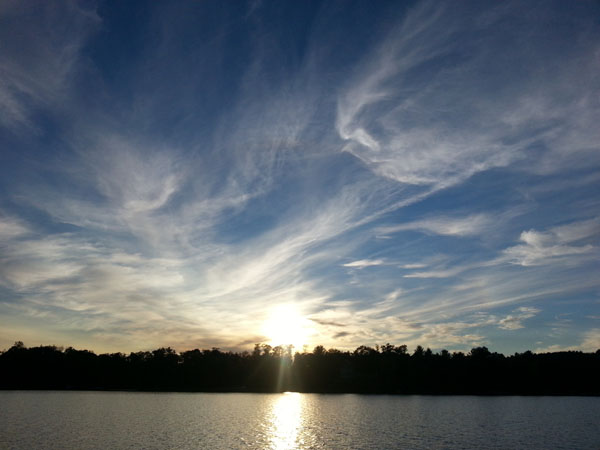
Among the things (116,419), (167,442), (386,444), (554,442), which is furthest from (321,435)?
(116,419)

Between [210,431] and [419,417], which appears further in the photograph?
[419,417]

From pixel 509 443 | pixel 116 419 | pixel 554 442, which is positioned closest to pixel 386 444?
pixel 509 443

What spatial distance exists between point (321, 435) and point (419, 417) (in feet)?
151

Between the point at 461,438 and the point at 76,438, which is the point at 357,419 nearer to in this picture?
the point at 461,438

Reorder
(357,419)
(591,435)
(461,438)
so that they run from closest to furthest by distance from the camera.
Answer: (461,438) < (591,435) < (357,419)

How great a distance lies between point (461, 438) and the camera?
7362 cm

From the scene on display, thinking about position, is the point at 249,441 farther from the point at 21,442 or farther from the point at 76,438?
the point at 21,442

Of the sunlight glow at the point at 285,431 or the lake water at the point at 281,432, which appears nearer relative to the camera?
the lake water at the point at 281,432

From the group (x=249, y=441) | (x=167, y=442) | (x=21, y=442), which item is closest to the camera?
(x=21, y=442)

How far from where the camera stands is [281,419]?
106 metres

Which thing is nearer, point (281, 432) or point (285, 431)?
point (281, 432)

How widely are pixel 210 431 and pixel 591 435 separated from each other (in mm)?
74120

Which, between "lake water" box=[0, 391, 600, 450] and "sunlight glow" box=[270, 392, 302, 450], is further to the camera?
"sunlight glow" box=[270, 392, 302, 450]

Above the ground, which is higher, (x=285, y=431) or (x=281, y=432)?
(x=285, y=431)
